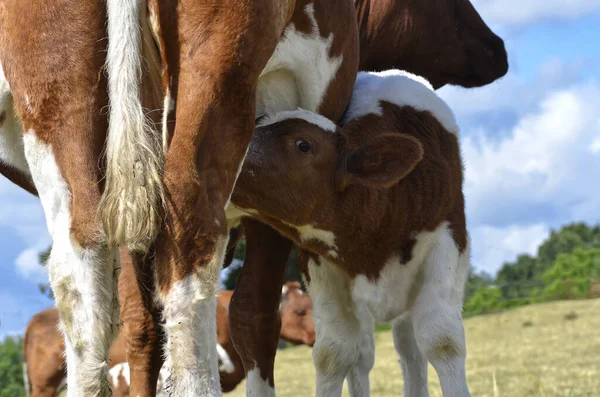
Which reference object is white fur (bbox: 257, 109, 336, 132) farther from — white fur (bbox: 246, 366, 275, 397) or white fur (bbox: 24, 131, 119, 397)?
white fur (bbox: 24, 131, 119, 397)

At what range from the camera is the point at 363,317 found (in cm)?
560

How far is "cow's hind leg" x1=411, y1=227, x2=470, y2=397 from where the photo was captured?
517cm

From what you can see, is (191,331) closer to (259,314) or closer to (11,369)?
(259,314)

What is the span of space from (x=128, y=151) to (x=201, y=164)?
26cm

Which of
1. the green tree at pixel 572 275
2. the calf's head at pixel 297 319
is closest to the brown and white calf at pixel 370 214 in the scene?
the calf's head at pixel 297 319

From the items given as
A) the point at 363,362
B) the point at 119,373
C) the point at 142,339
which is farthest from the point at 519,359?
the point at 142,339

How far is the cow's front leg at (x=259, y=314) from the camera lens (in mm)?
5414

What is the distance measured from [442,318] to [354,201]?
79cm

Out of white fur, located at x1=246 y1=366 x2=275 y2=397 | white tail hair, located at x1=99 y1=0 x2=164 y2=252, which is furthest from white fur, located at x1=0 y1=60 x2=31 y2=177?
white fur, located at x1=246 y1=366 x2=275 y2=397

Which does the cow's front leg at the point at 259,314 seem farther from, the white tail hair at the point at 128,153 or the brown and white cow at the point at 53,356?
the brown and white cow at the point at 53,356

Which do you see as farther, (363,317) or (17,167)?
(363,317)

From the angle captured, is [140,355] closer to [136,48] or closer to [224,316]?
[136,48]

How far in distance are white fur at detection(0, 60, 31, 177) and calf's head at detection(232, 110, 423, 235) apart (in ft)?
3.58

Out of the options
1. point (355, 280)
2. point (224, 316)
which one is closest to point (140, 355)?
point (355, 280)
